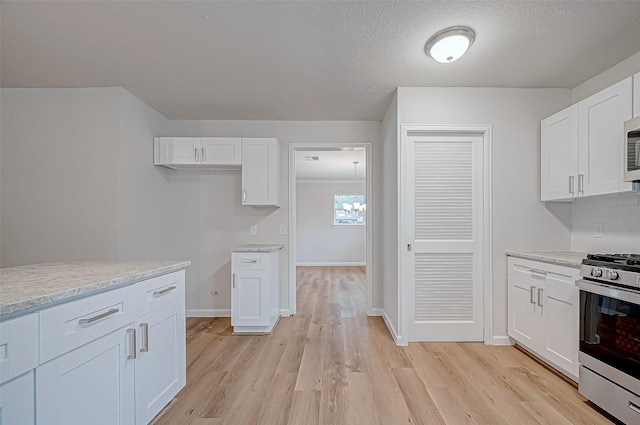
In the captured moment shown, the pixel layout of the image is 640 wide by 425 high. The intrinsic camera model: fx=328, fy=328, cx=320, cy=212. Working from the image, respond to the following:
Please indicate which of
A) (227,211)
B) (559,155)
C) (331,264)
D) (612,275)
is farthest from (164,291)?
(331,264)

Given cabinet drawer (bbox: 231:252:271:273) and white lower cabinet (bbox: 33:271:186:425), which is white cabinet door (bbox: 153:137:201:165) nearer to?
cabinet drawer (bbox: 231:252:271:273)

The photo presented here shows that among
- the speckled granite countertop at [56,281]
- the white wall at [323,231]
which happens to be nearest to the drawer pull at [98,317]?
the speckled granite countertop at [56,281]

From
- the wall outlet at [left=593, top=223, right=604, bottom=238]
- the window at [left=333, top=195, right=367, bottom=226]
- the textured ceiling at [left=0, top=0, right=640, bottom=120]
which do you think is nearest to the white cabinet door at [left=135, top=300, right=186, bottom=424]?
the textured ceiling at [left=0, top=0, right=640, bottom=120]

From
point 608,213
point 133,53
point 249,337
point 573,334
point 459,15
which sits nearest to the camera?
point 459,15

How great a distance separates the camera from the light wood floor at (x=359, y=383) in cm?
196

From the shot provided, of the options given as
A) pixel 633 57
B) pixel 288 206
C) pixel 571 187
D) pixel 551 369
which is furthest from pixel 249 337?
pixel 633 57

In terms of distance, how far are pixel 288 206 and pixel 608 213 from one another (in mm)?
3102

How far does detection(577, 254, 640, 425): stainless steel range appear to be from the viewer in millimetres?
1761

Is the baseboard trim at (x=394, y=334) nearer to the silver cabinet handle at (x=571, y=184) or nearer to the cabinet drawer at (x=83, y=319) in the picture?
the silver cabinet handle at (x=571, y=184)

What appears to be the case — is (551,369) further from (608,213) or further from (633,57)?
(633,57)

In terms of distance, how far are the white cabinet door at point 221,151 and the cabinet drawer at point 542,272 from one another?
9.83 feet

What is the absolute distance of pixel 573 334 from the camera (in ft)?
7.37

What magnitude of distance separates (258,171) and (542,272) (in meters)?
2.90

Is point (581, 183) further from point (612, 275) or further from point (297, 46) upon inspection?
point (297, 46)
